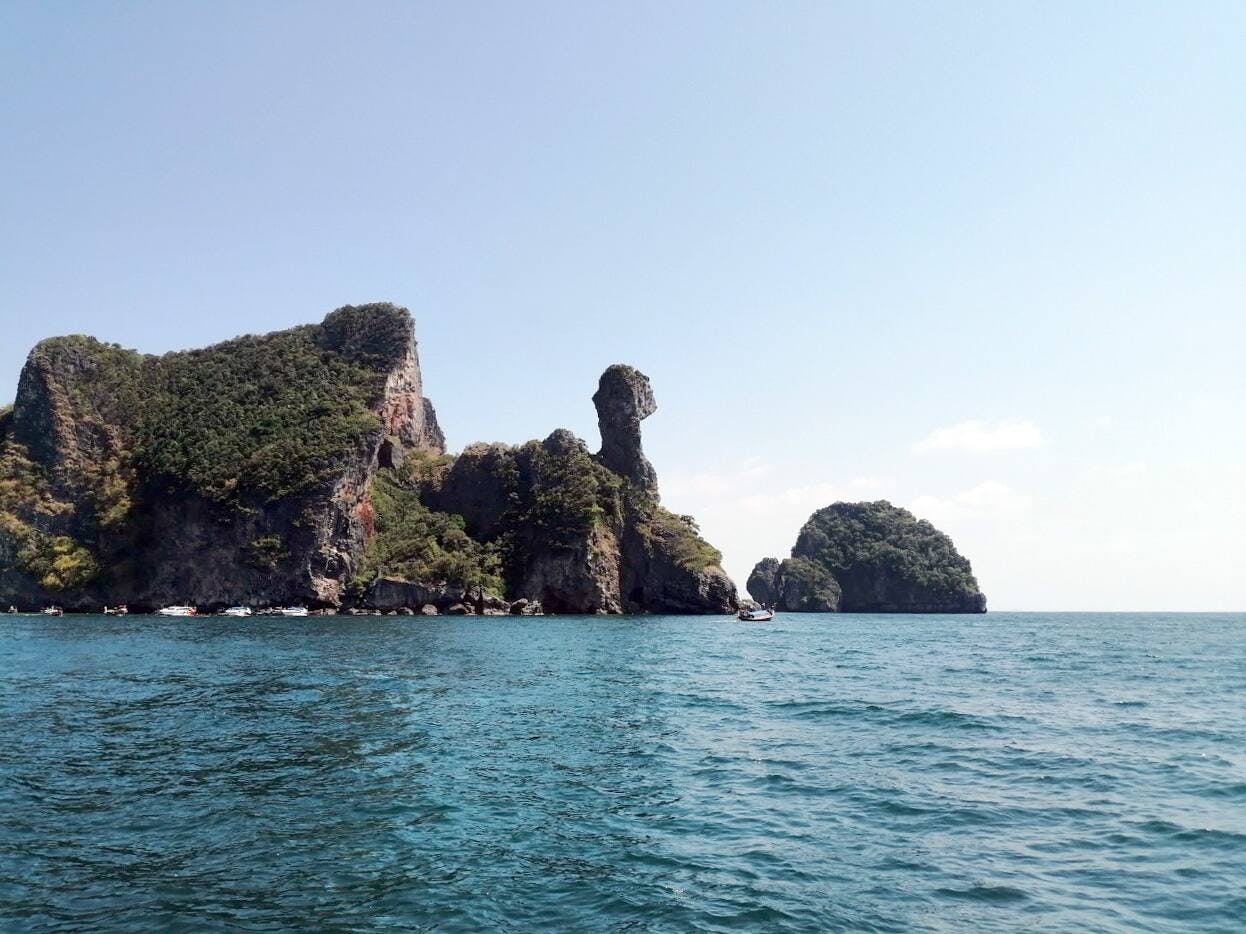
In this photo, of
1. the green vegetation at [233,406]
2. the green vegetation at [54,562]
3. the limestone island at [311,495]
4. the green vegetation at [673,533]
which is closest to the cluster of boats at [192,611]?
the limestone island at [311,495]

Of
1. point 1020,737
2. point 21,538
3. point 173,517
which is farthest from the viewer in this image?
point 173,517

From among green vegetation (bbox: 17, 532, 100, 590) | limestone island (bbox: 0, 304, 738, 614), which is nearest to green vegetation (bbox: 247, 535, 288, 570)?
limestone island (bbox: 0, 304, 738, 614)

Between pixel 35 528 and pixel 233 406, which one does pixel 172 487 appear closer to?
pixel 35 528

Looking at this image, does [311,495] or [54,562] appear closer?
[54,562]

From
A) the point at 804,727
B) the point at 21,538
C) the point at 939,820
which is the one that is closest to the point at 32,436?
the point at 21,538

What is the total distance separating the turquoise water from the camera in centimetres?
1158

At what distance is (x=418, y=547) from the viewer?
131375mm

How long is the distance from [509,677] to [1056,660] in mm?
35868

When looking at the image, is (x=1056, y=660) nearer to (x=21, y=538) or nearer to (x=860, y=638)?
(x=860, y=638)

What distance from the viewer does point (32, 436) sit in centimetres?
12394

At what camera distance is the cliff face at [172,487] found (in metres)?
116

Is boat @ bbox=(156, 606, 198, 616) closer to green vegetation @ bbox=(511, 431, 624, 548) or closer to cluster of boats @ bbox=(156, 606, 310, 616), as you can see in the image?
cluster of boats @ bbox=(156, 606, 310, 616)

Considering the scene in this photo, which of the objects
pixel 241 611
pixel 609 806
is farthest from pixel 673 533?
pixel 609 806

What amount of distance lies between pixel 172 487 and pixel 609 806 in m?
123
